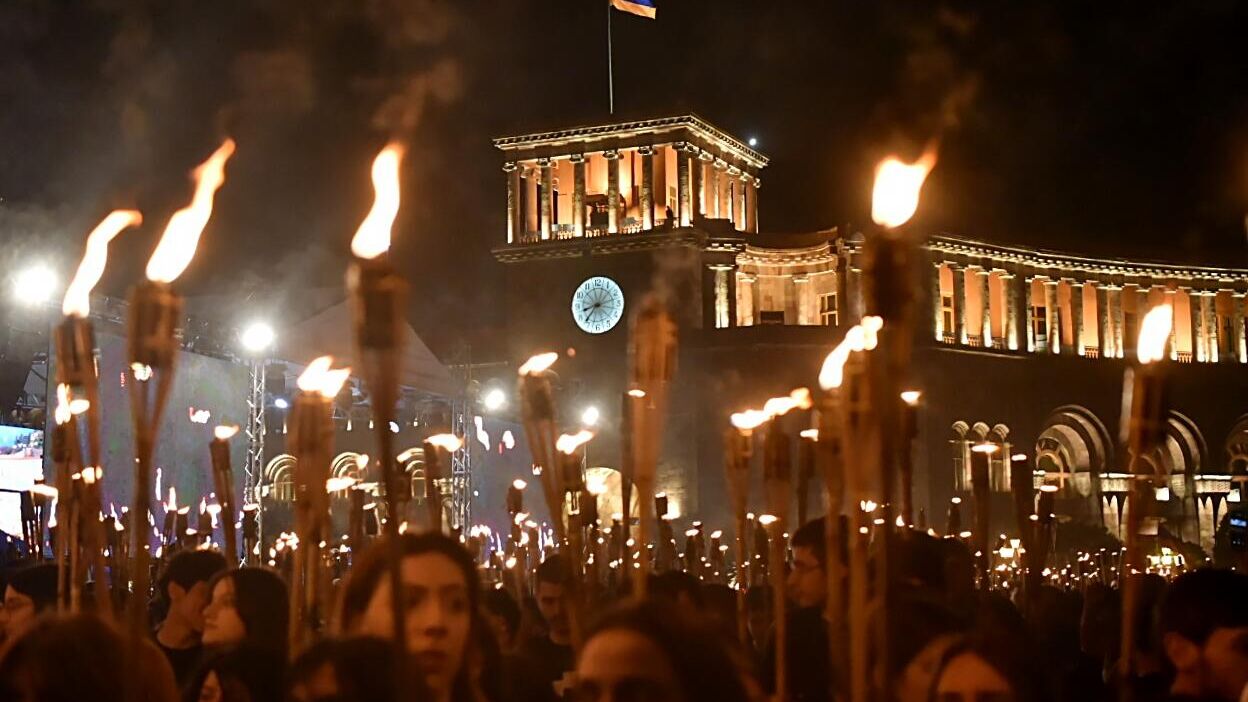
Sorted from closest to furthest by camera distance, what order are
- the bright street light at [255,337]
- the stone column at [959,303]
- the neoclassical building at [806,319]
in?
the bright street light at [255,337] < the neoclassical building at [806,319] < the stone column at [959,303]

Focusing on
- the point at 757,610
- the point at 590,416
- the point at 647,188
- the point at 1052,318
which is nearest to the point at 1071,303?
A: the point at 1052,318

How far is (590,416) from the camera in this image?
148 feet

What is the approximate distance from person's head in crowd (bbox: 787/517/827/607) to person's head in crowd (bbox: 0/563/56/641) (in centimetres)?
366

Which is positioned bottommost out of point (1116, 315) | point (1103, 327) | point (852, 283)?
point (1103, 327)

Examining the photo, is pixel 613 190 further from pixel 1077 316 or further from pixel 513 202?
pixel 1077 316

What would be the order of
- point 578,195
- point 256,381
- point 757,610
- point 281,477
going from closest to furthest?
1. point 757,610
2. point 256,381
3. point 281,477
4. point 578,195

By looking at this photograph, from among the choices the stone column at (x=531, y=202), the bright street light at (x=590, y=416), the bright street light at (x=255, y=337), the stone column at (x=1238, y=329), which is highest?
the stone column at (x=531, y=202)

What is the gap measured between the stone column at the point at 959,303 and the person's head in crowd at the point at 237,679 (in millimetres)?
52404

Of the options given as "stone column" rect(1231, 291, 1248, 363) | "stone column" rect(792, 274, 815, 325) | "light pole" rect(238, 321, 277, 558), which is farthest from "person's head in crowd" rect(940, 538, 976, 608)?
"stone column" rect(1231, 291, 1248, 363)

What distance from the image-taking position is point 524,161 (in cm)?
5106

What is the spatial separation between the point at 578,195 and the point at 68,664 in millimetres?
47149

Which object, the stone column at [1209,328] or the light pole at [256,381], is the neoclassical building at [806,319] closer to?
the stone column at [1209,328]

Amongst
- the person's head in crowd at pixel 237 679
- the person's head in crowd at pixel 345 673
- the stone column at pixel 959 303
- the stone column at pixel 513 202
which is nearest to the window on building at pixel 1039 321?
the stone column at pixel 959 303

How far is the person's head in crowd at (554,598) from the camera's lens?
7184mm
